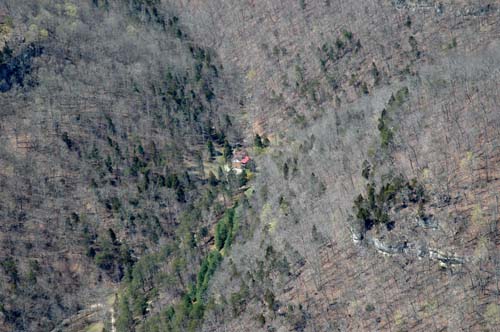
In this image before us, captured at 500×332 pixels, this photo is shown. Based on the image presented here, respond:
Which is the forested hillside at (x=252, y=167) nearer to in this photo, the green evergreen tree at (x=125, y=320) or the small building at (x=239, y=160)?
the green evergreen tree at (x=125, y=320)

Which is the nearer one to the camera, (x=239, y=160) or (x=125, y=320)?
(x=125, y=320)

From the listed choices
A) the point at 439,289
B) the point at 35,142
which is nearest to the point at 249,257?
the point at 439,289

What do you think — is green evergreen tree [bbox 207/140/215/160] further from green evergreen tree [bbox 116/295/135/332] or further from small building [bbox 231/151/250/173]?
green evergreen tree [bbox 116/295/135/332]

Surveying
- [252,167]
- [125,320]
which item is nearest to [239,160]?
[252,167]

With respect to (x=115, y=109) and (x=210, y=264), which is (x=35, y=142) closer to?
(x=115, y=109)

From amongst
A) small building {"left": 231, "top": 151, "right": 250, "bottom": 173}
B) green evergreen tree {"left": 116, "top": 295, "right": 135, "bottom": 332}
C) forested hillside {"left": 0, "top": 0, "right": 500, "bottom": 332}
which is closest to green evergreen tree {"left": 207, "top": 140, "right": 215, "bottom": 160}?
forested hillside {"left": 0, "top": 0, "right": 500, "bottom": 332}

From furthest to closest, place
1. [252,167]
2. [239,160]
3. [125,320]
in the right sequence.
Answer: [239,160], [252,167], [125,320]

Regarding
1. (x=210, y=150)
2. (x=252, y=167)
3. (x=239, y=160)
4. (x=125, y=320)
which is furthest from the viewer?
(x=210, y=150)

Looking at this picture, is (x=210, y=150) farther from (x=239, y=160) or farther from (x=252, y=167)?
(x=252, y=167)
